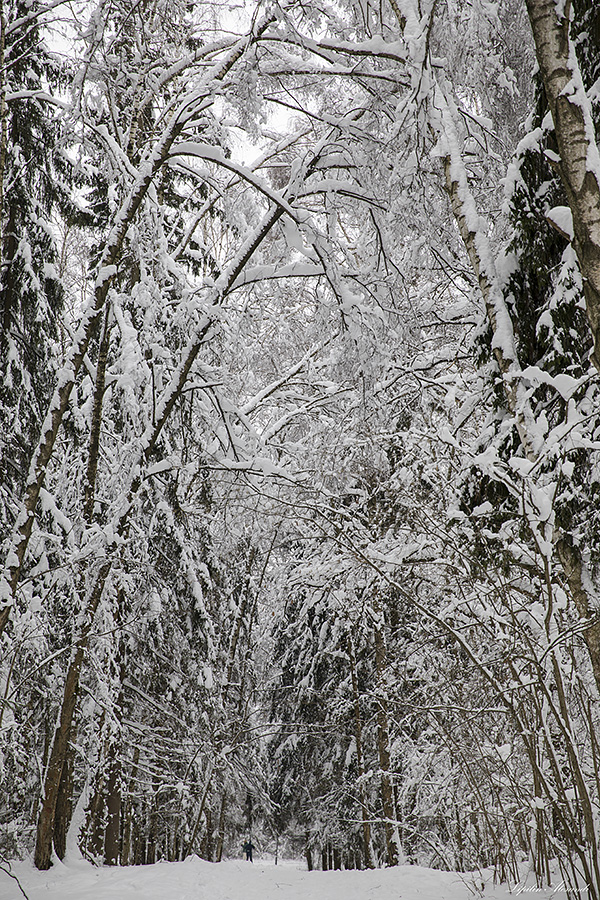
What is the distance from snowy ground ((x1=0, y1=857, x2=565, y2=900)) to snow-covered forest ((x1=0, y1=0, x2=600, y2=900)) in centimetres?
35

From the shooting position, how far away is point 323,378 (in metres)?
10.6

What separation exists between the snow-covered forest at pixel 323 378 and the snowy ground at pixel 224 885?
1.14 ft

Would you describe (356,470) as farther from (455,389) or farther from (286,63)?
(286,63)

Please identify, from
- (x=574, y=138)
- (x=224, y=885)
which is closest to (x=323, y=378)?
(x=224, y=885)

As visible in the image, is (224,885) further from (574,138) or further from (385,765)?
(574,138)

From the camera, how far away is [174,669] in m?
10.2

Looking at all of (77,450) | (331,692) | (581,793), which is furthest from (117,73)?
(331,692)

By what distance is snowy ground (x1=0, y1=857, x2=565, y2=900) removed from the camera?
5.17 metres

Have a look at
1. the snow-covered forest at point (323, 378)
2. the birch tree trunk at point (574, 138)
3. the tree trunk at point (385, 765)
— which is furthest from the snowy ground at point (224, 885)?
the birch tree trunk at point (574, 138)

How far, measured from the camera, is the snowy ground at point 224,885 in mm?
5172

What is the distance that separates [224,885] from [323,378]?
7052mm

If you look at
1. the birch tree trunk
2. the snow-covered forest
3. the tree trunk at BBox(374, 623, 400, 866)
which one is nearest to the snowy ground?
the snow-covered forest

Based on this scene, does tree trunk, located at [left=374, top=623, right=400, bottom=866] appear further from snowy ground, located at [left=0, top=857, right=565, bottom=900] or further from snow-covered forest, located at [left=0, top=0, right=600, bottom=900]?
snowy ground, located at [left=0, top=857, right=565, bottom=900]

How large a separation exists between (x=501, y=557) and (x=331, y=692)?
34.6 feet
